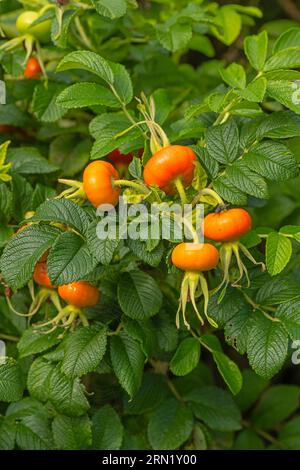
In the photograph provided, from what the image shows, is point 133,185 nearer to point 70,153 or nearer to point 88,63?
point 88,63

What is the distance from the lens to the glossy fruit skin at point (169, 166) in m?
1.19

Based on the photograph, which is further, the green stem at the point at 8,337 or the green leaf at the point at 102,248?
the green stem at the point at 8,337

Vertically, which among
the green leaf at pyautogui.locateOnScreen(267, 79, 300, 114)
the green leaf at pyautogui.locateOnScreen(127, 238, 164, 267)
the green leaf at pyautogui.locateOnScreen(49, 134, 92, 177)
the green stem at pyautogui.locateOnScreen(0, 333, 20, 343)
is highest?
the green leaf at pyautogui.locateOnScreen(267, 79, 300, 114)

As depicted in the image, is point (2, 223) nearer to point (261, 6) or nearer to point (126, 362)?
point (126, 362)

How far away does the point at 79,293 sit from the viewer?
1314 mm

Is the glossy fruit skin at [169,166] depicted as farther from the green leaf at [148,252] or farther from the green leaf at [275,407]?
the green leaf at [275,407]

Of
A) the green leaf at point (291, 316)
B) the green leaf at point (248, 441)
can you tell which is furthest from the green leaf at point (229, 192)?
the green leaf at point (248, 441)

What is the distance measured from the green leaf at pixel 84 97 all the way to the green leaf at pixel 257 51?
280mm

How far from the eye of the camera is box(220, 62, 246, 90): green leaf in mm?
1408

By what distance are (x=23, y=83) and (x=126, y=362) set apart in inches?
31.3

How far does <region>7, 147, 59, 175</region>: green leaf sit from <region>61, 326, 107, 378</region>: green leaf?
425mm

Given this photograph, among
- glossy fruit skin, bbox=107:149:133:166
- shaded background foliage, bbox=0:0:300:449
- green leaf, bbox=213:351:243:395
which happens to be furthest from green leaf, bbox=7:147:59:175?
green leaf, bbox=213:351:243:395
